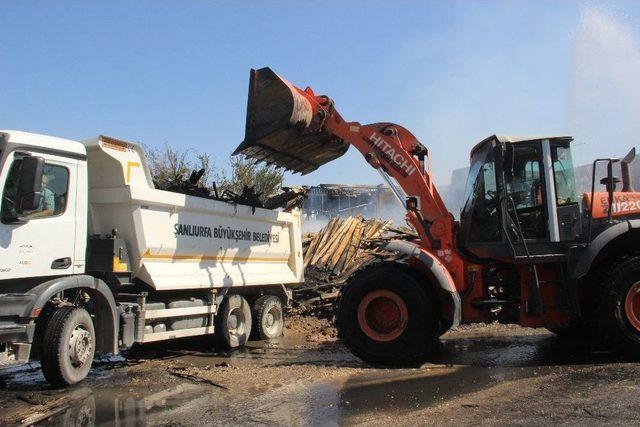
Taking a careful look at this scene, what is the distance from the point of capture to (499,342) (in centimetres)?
974

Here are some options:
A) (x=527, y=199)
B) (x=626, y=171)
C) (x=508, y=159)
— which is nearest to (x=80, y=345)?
(x=508, y=159)

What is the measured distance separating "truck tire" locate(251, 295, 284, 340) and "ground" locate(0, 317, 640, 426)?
1254mm

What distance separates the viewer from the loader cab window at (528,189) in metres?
7.96

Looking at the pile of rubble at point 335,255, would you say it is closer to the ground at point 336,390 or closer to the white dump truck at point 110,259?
the white dump truck at point 110,259

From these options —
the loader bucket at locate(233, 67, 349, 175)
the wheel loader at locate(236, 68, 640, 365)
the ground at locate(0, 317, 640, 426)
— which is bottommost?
the ground at locate(0, 317, 640, 426)

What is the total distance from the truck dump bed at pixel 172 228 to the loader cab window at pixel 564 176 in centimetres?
502

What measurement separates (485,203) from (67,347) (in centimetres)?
571

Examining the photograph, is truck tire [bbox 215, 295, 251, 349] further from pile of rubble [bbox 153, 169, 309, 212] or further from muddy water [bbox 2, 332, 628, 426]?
pile of rubble [bbox 153, 169, 309, 212]

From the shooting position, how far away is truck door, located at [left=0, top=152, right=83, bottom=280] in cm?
632

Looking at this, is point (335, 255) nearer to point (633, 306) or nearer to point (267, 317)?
point (267, 317)

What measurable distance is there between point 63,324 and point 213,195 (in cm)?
391

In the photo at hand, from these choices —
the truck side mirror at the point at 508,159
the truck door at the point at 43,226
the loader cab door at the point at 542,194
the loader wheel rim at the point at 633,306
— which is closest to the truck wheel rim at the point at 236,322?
the truck door at the point at 43,226

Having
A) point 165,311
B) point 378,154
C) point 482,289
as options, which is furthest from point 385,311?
point 165,311

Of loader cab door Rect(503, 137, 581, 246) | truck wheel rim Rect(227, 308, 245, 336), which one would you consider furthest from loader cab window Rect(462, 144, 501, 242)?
truck wheel rim Rect(227, 308, 245, 336)
